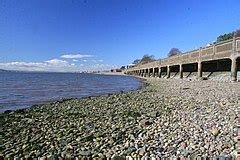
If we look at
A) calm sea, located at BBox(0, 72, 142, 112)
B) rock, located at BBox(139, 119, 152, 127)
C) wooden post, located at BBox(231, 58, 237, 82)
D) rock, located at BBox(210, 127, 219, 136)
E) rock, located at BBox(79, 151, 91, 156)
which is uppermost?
wooden post, located at BBox(231, 58, 237, 82)

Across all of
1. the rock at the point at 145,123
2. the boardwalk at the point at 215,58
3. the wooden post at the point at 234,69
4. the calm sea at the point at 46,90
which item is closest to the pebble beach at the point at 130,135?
the rock at the point at 145,123

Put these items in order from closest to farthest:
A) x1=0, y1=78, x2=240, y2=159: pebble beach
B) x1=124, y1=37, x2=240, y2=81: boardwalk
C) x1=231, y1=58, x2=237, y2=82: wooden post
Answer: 1. x1=0, y1=78, x2=240, y2=159: pebble beach
2. x1=231, y1=58, x2=237, y2=82: wooden post
3. x1=124, y1=37, x2=240, y2=81: boardwalk

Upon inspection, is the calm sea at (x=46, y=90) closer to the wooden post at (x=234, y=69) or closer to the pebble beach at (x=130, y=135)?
the pebble beach at (x=130, y=135)

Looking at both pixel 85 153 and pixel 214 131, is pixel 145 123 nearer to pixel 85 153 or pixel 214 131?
pixel 214 131

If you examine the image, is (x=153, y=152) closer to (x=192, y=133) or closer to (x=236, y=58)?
(x=192, y=133)

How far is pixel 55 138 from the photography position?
807 centimetres

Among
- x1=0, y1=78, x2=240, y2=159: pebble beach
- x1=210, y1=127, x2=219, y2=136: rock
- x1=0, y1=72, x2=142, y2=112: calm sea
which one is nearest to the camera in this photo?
x1=0, y1=78, x2=240, y2=159: pebble beach

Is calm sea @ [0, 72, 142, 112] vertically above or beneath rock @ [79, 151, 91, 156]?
beneath

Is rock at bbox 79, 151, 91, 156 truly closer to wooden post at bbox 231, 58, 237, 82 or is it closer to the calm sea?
the calm sea

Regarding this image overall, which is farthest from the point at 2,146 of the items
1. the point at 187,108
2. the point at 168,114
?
the point at 187,108

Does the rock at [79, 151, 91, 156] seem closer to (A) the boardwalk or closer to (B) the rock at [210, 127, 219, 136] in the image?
(B) the rock at [210, 127, 219, 136]

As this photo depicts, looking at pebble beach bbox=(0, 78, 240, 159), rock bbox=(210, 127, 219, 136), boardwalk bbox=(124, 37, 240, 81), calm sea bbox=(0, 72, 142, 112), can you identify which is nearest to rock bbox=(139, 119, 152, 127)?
pebble beach bbox=(0, 78, 240, 159)

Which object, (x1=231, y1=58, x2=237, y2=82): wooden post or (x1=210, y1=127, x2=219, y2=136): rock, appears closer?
(x1=210, y1=127, x2=219, y2=136): rock

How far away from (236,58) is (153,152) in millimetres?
15546
